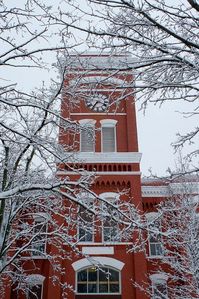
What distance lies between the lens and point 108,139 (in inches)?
808

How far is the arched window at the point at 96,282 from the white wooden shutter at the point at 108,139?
19.4ft

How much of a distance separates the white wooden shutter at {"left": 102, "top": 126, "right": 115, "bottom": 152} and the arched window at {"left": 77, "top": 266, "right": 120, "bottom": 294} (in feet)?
19.4

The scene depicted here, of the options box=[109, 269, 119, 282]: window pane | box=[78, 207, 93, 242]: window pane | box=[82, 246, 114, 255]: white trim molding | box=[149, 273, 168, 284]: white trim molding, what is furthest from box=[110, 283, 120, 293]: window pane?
box=[78, 207, 93, 242]: window pane

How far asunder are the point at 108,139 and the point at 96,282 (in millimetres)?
7044

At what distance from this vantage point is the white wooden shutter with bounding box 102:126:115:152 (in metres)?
20.2

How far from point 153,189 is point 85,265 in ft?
17.4

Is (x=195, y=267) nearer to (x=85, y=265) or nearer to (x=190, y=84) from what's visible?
(x=85, y=265)

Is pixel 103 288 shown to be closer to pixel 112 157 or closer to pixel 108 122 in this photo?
pixel 112 157

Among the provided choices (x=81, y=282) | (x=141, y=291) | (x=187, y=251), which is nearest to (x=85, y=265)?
(x=81, y=282)

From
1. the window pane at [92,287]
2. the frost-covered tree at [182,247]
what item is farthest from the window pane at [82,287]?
the frost-covered tree at [182,247]

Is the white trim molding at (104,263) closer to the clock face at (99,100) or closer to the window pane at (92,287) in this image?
the window pane at (92,287)

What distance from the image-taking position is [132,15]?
203 inches

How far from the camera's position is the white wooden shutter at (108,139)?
20.2 m

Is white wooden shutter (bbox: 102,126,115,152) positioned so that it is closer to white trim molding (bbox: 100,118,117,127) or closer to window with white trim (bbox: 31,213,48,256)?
white trim molding (bbox: 100,118,117,127)
